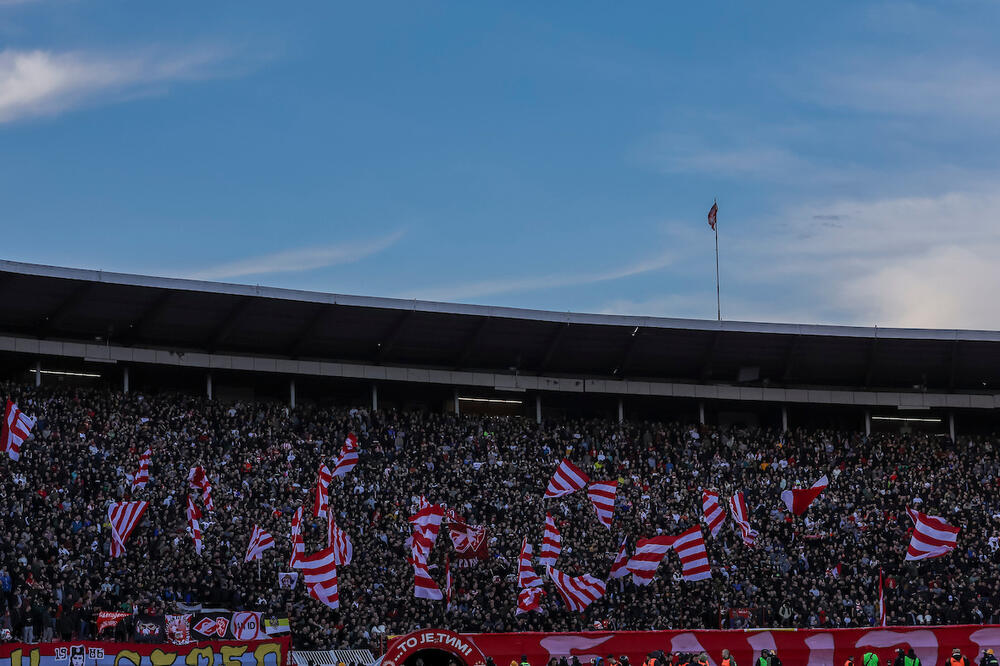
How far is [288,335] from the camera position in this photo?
54.2m

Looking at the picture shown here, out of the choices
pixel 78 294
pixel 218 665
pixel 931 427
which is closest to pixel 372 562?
pixel 218 665

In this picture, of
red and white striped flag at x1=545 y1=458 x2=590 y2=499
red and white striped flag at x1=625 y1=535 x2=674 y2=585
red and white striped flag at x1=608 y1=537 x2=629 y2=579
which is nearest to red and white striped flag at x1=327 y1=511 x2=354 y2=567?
red and white striped flag at x1=545 y1=458 x2=590 y2=499

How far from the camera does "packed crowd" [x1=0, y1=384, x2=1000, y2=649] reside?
40812 millimetres

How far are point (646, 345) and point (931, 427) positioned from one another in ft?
49.6

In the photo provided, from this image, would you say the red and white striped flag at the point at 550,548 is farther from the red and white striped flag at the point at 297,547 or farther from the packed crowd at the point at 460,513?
the red and white striped flag at the point at 297,547

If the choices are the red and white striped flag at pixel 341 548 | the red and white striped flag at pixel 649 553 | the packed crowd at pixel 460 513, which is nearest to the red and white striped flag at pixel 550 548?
the red and white striped flag at pixel 649 553

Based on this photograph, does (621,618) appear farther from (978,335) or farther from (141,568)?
(978,335)

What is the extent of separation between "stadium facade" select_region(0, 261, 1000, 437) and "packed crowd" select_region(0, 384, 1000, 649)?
1874mm

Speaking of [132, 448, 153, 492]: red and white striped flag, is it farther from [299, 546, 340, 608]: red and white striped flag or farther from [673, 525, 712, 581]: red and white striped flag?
[673, 525, 712, 581]: red and white striped flag

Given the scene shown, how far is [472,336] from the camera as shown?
56.0 meters

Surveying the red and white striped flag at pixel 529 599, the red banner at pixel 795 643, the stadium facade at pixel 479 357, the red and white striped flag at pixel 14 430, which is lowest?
the red banner at pixel 795 643

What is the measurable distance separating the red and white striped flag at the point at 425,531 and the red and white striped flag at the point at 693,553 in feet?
23.7

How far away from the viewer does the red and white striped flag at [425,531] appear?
3969cm

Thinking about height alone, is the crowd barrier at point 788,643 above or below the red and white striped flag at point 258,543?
below
